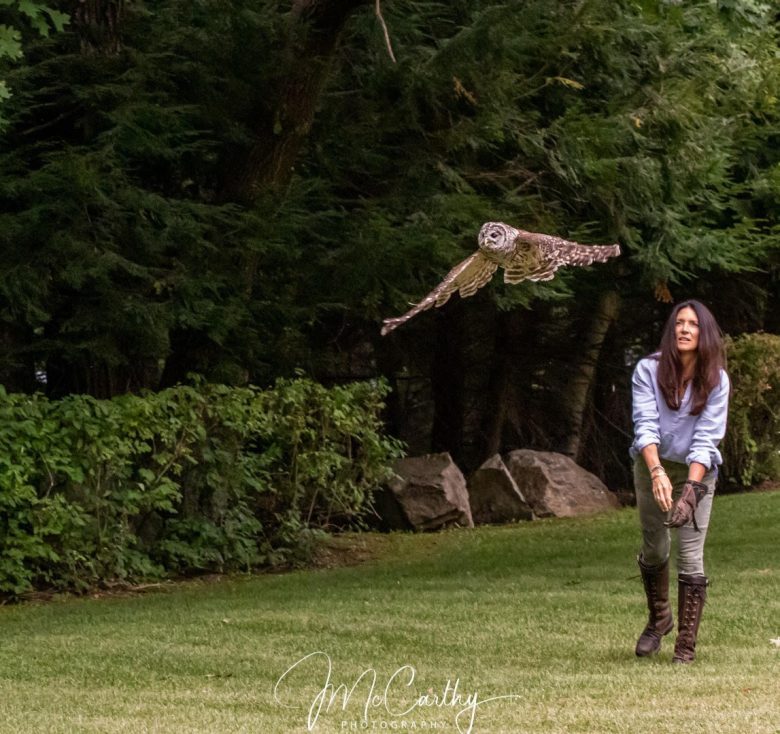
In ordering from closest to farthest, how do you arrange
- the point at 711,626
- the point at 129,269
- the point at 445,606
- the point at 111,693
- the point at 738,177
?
the point at 111,693 < the point at 711,626 < the point at 445,606 < the point at 129,269 < the point at 738,177

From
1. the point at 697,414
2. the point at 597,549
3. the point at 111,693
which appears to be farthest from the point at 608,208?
the point at 111,693

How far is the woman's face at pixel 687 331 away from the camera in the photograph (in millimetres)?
7609

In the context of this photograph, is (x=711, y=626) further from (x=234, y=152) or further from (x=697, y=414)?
(x=234, y=152)

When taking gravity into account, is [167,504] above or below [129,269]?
below

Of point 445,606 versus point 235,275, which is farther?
point 235,275

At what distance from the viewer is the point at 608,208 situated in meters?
15.1

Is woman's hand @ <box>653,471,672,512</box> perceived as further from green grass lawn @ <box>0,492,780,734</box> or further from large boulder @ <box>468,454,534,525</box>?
large boulder @ <box>468,454,534,525</box>

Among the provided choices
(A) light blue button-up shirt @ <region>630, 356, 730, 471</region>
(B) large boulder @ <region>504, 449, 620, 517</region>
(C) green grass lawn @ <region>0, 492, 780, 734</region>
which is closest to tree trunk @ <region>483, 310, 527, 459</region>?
(B) large boulder @ <region>504, 449, 620, 517</region>

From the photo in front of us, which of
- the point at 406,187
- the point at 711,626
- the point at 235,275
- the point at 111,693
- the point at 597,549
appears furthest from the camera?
the point at 597,549

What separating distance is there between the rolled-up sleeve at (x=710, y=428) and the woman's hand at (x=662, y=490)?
21 cm

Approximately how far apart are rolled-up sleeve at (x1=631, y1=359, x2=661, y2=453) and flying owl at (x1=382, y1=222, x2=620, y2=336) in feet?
2.11

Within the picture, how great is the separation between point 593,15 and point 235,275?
14.1 feet

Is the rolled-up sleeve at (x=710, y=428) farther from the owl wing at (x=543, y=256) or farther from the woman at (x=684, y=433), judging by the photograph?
the owl wing at (x=543, y=256)

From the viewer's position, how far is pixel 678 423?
758cm
